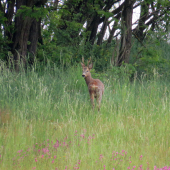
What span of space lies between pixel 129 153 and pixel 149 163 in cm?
41

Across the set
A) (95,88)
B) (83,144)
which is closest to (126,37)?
(95,88)

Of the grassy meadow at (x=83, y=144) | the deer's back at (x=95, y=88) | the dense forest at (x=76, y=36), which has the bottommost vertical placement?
the grassy meadow at (x=83, y=144)

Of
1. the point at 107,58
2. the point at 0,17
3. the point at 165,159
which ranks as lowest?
the point at 165,159

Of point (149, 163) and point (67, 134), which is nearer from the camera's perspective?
point (149, 163)

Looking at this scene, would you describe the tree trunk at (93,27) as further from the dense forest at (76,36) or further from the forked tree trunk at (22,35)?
the forked tree trunk at (22,35)

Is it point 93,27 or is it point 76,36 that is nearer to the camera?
point 76,36

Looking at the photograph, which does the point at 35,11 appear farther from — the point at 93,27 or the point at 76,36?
the point at 93,27

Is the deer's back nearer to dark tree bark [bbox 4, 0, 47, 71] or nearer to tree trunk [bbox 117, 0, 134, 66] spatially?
dark tree bark [bbox 4, 0, 47, 71]

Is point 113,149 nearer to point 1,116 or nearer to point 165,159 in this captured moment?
point 165,159

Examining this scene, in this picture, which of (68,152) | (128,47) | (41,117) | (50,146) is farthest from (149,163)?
(128,47)

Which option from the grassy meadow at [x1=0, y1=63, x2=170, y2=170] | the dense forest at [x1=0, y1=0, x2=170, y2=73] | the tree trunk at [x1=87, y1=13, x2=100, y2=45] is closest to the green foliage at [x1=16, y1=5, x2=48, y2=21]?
the dense forest at [x1=0, y1=0, x2=170, y2=73]

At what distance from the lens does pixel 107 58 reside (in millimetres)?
15195

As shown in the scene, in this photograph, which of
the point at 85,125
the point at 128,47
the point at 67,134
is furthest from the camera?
the point at 128,47

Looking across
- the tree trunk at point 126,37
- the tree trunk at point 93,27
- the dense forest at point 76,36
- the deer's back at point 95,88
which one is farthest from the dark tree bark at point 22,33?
the deer's back at point 95,88
